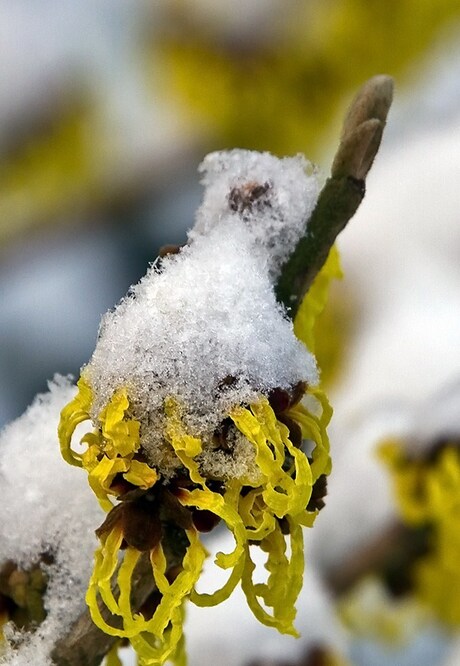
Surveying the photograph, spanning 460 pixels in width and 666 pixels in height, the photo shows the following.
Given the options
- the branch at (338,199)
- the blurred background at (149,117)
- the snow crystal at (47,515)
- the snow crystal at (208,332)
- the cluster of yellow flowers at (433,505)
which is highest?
the blurred background at (149,117)

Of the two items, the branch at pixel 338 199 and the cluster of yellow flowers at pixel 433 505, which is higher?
the cluster of yellow flowers at pixel 433 505

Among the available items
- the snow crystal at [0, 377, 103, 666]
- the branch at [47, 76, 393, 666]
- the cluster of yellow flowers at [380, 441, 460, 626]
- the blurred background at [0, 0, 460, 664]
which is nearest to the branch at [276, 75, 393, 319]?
the branch at [47, 76, 393, 666]

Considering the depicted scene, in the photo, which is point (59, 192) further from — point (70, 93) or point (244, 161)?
point (244, 161)

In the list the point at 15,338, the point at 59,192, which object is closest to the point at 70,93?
the point at 59,192

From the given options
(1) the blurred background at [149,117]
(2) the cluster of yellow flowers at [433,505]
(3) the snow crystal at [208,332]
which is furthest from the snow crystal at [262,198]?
(1) the blurred background at [149,117]

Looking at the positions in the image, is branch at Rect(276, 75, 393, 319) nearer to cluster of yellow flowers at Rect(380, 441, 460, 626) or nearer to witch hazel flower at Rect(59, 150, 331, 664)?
witch hazel flower at Rect(59, 150, 331, 664)

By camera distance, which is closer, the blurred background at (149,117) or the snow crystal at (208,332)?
the snow crystal at (208,332)

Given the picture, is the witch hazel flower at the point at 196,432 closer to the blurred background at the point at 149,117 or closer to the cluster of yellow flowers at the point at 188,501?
the cluster of yellow flowers at the point at 188,501

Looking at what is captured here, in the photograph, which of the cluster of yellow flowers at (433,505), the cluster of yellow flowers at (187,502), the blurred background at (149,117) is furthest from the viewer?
the blurred background at (149,117)
